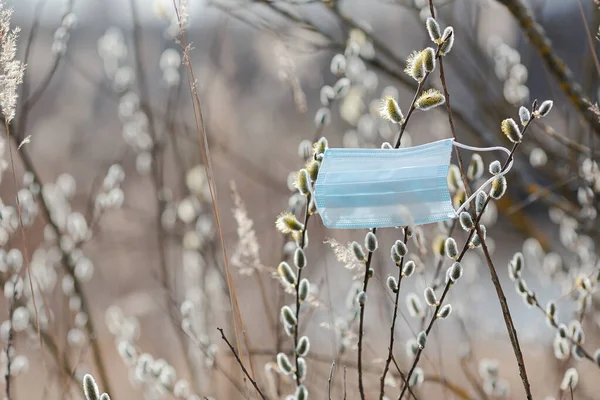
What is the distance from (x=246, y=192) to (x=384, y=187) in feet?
8.25

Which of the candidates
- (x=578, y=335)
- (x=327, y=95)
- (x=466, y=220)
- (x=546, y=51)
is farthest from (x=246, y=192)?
(x=466, y=220)

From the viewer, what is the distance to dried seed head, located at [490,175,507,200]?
532 millimetres

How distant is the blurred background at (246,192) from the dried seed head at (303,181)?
111mm

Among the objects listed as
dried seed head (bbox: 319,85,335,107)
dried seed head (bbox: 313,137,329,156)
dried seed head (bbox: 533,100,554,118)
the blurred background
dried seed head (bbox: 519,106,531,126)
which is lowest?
the blurred background

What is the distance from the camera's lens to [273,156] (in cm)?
352

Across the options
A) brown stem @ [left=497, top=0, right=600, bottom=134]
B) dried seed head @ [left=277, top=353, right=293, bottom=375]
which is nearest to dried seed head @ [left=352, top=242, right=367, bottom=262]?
dried seed head @ [left=277, top=353, right=293, bottom=375]

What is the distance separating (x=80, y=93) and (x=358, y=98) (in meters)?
2.84

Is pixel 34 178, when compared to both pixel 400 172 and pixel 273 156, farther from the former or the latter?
pixel 273 156

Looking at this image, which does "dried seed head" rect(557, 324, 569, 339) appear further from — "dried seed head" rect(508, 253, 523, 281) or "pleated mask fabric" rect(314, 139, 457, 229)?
"pleated mask fabric" rect(314, 139, 457, 229)

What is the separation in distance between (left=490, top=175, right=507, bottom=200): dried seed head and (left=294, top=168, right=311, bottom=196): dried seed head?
15 cm

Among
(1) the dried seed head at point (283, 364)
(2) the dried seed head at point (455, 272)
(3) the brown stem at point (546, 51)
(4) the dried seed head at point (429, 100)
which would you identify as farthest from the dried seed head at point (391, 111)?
(3) the brown stem at point (546, 51)

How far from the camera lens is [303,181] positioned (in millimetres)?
573

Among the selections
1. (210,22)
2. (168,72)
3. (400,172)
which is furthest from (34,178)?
A: (210,22)

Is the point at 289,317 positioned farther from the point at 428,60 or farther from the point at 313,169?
the point at 428,60
